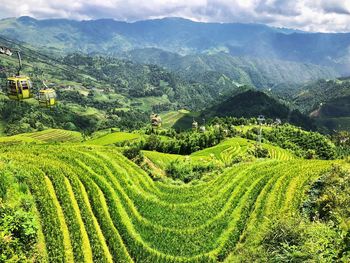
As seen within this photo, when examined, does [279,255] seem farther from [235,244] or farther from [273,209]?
[273,209]

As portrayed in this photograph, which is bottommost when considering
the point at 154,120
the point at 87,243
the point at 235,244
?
the point at 154,120

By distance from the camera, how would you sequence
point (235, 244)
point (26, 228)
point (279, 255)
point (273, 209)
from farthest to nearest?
point (273, 209)
point (235, 244)
point (26, 228)
point (279, 255)

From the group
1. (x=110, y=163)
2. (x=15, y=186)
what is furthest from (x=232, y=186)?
(x=15, y=186)

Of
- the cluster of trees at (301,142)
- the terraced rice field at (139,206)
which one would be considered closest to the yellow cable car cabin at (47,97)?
the terraced rice field at (139,206)

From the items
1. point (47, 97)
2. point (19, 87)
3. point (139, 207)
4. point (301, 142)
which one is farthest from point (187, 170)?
point (301, 142)

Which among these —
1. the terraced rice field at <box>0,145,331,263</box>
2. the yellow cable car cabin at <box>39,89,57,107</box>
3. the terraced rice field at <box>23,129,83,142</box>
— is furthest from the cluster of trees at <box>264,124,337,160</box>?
the yellow cable car cabin at <box>39,89,57,107</box>

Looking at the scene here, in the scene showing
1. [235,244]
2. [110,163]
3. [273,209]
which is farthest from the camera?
[110,163]

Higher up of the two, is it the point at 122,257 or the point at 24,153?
the point at 24,153

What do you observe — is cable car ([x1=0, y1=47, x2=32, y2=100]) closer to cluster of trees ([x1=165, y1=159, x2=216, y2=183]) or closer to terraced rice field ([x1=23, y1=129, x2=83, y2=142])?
cluster of trees ([x1=165, y1=159, x2=216, y2=183])
